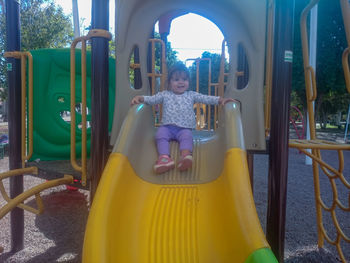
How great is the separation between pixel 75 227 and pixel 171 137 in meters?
1.68

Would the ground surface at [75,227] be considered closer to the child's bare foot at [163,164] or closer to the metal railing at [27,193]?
the metal railing at [27,193]

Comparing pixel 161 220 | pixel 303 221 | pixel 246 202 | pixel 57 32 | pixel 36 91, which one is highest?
pixel 57 32

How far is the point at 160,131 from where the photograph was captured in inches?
89.4

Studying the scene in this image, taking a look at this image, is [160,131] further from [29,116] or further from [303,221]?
[303,221]

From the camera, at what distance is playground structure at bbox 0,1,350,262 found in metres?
1.35

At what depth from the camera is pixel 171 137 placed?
2.34m

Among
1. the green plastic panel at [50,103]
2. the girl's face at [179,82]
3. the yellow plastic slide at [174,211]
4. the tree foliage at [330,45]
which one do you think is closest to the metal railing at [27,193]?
the green plastic panel at [50,103]

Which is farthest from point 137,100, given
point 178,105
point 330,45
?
point 330,45

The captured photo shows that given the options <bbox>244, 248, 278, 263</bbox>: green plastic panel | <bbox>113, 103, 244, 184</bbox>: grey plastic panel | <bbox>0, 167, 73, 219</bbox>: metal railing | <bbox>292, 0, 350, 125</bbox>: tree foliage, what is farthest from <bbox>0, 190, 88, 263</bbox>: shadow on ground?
<bbox>292, 0, 350, 125</bbox>: tree foliage

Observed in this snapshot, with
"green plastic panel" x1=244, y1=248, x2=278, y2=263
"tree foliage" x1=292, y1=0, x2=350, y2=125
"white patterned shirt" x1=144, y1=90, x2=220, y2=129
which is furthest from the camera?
"tree foliage" x1=292, y1=0, x2=350, y2=125

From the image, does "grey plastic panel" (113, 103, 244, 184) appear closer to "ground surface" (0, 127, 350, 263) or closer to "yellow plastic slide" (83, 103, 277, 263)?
"yellow plastic slide" (83, 103, 277, 263)

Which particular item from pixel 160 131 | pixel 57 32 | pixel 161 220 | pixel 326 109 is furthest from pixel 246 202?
pixel 326 109

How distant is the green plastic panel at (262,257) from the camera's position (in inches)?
43.3

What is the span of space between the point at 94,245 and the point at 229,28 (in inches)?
72.4
